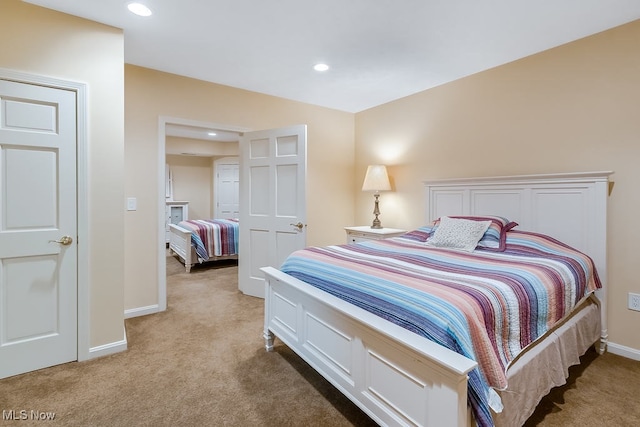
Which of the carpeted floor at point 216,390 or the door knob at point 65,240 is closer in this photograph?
the carpeted floor at point 216,390

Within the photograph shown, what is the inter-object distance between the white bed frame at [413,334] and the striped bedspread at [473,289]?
0.08 metres

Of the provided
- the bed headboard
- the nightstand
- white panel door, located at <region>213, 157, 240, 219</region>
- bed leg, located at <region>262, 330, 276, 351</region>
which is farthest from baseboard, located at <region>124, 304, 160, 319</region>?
white panel door, located at <region>213, 157, 240, 219</region>

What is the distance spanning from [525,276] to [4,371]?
324 cm

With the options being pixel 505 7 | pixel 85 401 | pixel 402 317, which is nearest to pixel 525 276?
pixel 402 317

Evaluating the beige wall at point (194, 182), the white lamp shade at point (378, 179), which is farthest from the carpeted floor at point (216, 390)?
the beige wall at point (194, 182)

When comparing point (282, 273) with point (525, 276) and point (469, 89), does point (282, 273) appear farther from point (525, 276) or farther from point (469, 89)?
point (469, 89)

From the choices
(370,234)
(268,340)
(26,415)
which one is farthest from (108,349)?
(370,234)

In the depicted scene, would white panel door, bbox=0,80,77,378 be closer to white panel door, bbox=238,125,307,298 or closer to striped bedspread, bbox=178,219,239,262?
white panel door, bbox=238,125,307,298

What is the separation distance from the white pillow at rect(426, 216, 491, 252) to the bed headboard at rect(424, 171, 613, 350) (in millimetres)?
477

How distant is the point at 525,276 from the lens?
172cm

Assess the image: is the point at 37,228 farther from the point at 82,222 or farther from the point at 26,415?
the point at 26,415

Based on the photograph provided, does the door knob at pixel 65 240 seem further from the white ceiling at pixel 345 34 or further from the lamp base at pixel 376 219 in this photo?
the lamp base at pixel 376 219

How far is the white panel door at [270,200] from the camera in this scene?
3.43 m

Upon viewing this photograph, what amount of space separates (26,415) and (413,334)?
2.08 meters
